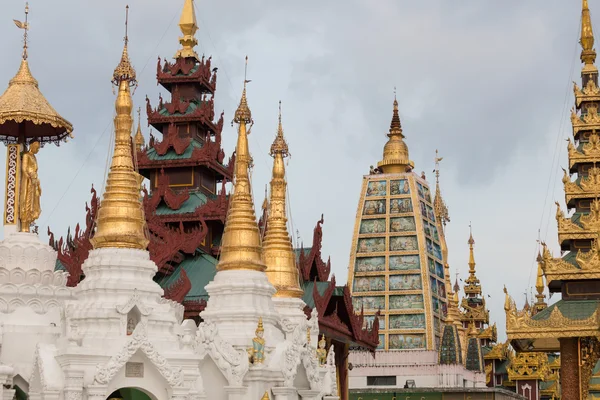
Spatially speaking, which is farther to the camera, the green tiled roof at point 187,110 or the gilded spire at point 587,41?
the gilded spire at point 587,41

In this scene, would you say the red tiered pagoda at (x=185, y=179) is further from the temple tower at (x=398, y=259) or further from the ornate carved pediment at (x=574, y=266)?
the temple tower at (x=398, y=259)

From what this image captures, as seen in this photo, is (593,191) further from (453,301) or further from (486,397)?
(453,301)

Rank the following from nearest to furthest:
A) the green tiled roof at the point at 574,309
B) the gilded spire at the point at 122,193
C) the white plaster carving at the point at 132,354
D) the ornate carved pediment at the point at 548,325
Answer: the white plaster carving at the point at 132,354 < the gilded spire at the point at 122,193 < the ornate carved pediment at the point at 548,325 < the green tiled roof at the point at 574,309

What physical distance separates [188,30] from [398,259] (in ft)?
93.6

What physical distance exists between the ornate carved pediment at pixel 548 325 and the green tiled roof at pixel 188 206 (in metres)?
A: 11.0

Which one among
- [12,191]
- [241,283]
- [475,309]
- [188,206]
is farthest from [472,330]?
[12,191]

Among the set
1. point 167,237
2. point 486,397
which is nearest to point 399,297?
point 486,397

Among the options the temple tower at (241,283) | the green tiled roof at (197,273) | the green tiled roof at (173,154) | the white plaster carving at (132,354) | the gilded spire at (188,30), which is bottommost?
the white plaster carving at (132,354)

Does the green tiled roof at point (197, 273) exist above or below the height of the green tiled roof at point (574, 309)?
above

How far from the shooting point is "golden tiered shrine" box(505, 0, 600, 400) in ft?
126

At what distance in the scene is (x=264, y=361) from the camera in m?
24.0

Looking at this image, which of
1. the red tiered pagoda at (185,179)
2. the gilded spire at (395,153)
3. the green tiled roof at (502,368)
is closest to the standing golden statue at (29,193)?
the red tiered pagoda at (185,179)

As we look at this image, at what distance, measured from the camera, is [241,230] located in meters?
26.1

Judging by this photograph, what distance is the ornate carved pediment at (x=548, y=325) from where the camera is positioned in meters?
37.9
